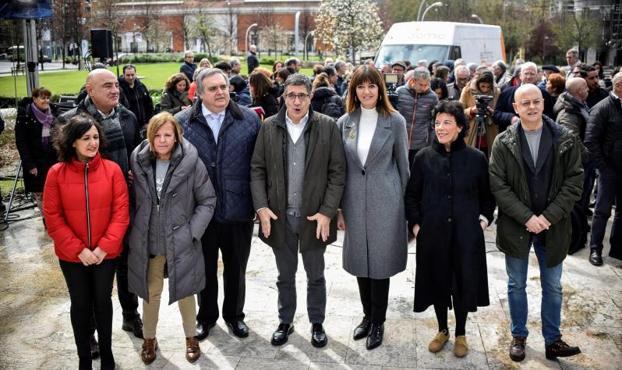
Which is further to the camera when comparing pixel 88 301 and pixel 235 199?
pixel 235 199

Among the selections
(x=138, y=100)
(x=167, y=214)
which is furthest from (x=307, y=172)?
(x=138, y=100)

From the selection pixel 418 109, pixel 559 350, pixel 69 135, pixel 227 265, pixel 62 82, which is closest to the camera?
pixel 69 135

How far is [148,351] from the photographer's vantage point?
414 centimetres

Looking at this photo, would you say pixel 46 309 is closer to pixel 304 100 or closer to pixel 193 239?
pixel 193 239

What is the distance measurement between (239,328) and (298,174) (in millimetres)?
1329

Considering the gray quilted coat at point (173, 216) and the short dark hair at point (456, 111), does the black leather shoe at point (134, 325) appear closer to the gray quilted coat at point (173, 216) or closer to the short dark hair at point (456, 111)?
the gray quilted coat at point (173, 216)

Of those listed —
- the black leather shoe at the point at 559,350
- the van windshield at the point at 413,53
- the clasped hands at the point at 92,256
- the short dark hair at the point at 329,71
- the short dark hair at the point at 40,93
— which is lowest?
the black leather shoe at the point at 559,350

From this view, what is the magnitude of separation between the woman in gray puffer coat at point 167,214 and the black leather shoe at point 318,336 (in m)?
0.88

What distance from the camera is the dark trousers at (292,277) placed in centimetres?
430

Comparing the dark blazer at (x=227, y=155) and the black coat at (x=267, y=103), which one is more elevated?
the black coat at (x=267, y=103)

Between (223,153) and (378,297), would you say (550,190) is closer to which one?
(378,297)

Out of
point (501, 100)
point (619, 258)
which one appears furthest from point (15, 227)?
point (619, 258)

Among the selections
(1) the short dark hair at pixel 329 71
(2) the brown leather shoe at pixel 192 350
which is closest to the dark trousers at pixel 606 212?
(2) the brown leather shoe at pixel 192 350

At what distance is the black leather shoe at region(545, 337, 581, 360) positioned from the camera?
405 centimetres
